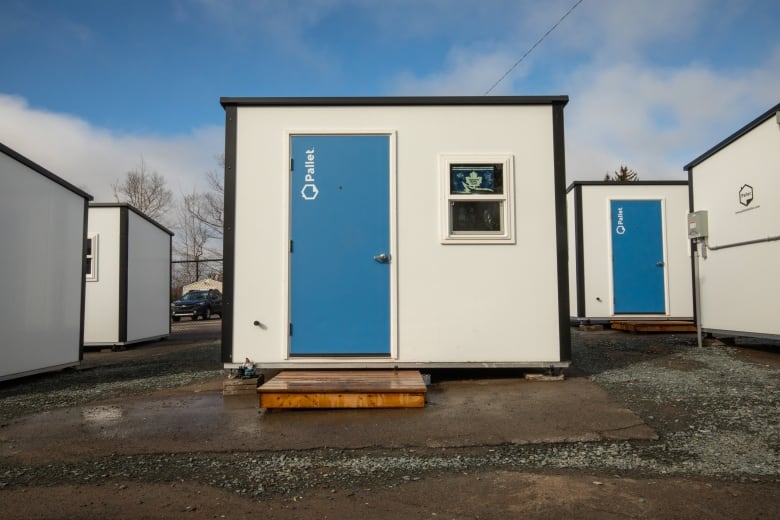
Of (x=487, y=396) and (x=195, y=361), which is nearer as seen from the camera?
(x=487, y=396)

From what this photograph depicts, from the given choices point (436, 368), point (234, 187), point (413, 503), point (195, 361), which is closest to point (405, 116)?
point (234, 187)

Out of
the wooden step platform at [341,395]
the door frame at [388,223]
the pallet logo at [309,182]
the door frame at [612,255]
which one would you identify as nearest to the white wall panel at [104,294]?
the door frame at [388,223]

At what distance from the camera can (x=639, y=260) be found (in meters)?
10.9

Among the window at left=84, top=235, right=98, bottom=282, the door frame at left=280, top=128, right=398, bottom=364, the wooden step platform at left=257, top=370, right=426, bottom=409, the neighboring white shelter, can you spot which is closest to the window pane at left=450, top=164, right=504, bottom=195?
the door frame at left=280, top=128, right=398, bottom=364

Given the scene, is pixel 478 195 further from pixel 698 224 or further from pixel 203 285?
pixel 203 285

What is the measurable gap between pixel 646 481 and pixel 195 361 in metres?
6.66

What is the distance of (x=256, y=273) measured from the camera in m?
5.42

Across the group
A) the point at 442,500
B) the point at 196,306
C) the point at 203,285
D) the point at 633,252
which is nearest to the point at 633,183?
the point at 633,252

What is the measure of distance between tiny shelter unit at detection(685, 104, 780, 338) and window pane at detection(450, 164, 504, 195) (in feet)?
12.5

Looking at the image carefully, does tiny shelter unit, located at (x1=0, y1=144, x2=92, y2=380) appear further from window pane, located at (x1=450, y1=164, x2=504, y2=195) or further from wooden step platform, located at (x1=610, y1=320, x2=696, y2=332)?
wooden step platform, located at (x1=610, y1=320, x2=696, y2=332)

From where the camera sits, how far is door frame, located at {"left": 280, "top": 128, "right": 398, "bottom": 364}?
5.36 m

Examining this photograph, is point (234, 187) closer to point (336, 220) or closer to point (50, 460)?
point (336, 220)

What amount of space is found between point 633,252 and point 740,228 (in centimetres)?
349

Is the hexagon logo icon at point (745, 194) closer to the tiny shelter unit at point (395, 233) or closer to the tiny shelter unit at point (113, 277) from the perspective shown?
the tiny shelter unit at point (395, 233)
